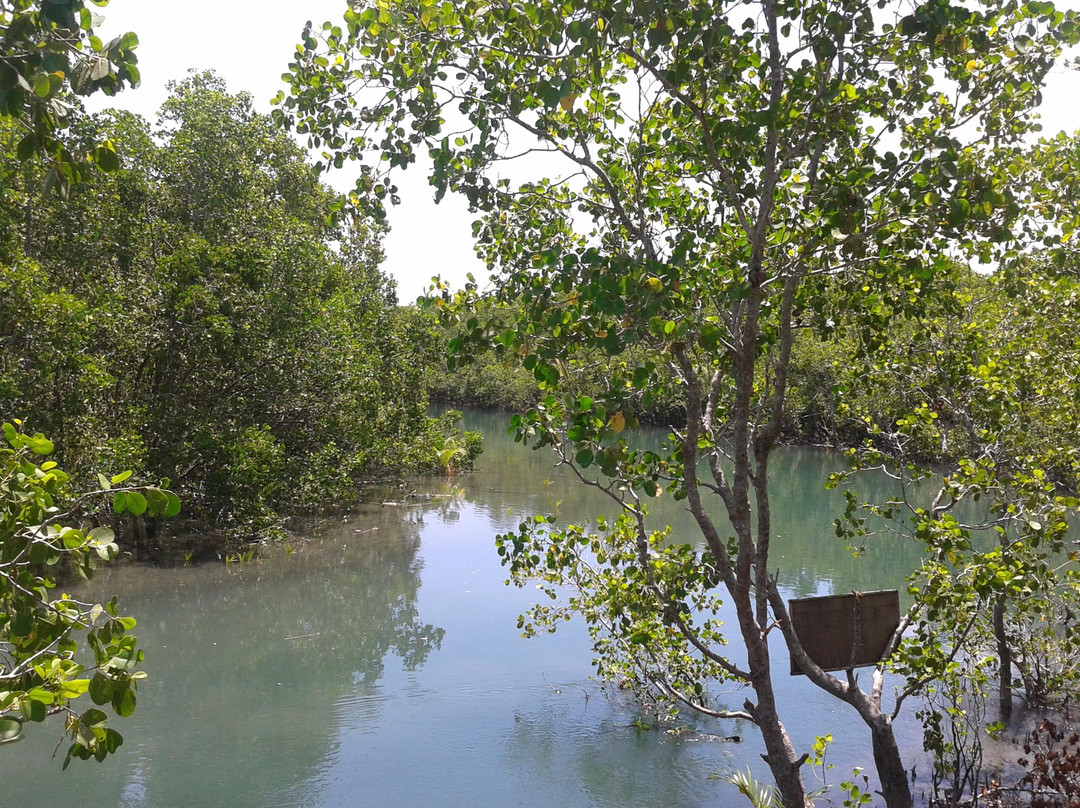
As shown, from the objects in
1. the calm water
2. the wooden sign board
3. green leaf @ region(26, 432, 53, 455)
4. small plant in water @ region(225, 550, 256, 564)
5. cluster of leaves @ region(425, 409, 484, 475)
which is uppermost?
green leaf @ region(26, 432, 53, 455)

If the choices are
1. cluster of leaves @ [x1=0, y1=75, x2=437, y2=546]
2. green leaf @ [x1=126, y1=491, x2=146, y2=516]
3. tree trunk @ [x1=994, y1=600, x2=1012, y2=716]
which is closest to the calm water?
tree trunk @ [x1=994, y1=600, x2=1012, y2=716]

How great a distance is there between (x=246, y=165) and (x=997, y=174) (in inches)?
516

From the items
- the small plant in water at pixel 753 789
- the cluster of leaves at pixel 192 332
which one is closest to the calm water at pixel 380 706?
the small plant in water at pixel 753 789

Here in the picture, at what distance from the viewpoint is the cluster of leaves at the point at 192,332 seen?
9258 mm

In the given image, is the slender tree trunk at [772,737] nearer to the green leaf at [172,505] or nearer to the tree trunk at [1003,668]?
the green leaf at [172,505]

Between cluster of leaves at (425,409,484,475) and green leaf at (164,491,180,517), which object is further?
cluster of leaves at (425,409,484,475)

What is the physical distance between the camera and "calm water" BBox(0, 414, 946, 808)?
5793 millimetres

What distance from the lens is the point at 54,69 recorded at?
2039mm

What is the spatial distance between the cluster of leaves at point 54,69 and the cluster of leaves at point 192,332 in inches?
289

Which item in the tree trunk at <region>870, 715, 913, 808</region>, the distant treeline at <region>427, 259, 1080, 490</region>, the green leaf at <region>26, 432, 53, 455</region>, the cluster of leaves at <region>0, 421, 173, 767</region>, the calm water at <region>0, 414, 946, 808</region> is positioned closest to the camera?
the cluster of leaves at <region>0, 421, 173, 767</region>

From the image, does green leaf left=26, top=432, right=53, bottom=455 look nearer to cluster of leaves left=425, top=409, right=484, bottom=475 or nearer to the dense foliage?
the dense foliage

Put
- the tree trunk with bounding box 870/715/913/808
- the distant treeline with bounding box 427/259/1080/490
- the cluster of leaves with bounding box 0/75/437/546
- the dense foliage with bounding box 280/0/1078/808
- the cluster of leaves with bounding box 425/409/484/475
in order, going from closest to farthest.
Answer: the dense foliage with bounding box 280/0/1078/808, the tree trunk with bounding box 870/715/913/808, the distant treeline with bounding box 427/259/1080/490, the cluster of leaves with bounding box 0/75/437/546, the cluster of leaves with bounding box 425/409/484/475

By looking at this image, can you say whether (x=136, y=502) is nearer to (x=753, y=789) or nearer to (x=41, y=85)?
(x=41, y=85)

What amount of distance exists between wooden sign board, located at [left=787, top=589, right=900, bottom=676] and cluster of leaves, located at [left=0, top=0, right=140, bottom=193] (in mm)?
3577
